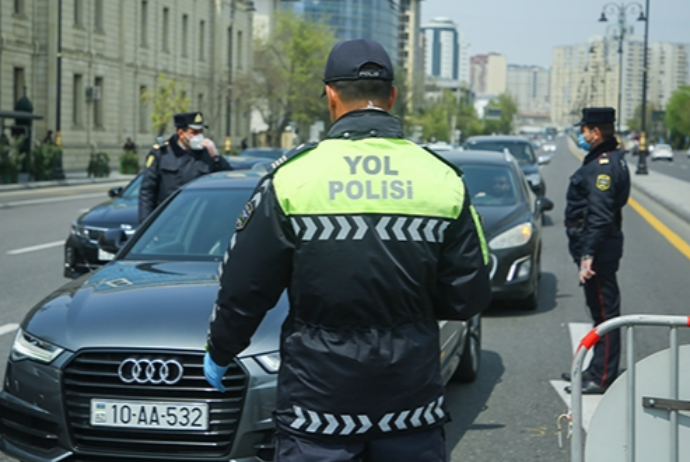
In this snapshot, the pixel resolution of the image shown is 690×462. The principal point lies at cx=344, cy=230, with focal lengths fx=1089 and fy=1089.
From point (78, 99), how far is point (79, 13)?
415 centimetres

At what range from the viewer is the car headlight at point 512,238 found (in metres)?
10.8

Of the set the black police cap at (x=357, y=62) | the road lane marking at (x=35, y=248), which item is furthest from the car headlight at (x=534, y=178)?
the black police cap at (x=357, y=62)

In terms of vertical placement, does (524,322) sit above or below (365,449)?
below

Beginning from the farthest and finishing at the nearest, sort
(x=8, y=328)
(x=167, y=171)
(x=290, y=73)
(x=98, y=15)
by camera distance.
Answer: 1. (x=290, y=73)
2. (x=98, y=15)
3. (x=167, y=171)
4. (x=8, y=328)

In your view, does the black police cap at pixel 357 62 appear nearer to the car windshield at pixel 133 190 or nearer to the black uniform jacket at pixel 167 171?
the black uniform jacket at pixel 167 171

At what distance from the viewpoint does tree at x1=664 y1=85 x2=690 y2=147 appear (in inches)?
5713

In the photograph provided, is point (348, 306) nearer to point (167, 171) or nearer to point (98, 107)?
point (167, 171)

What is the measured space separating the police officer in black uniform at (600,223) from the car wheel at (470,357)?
32.0 inches

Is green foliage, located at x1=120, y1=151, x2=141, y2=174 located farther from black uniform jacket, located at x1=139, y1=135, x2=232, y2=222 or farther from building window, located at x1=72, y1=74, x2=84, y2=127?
black uniform jacket, located at x1=139, y1=135, x2=232, y2=222

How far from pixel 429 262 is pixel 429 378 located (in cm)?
32

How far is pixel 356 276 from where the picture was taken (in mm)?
2916

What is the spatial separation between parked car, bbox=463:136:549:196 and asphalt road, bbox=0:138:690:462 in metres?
1.14

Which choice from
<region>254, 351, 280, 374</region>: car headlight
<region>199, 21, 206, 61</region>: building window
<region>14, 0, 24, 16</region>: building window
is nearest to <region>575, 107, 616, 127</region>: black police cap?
<region>254, 351, 280, 374</region>: car headlight

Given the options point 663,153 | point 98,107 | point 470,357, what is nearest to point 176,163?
point 470,357
